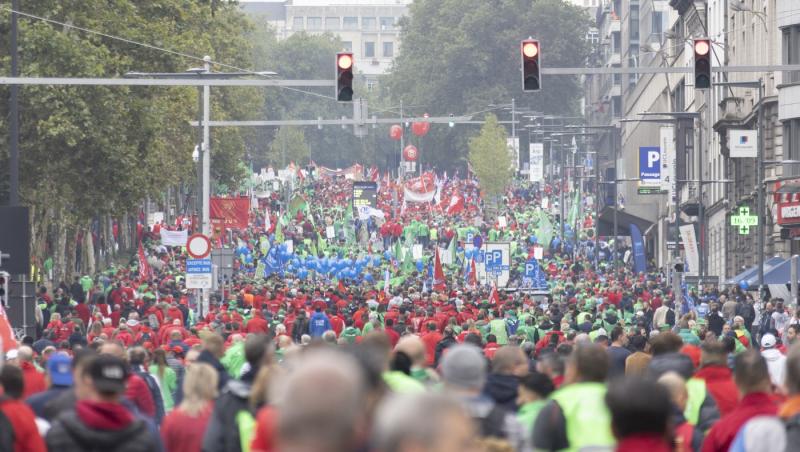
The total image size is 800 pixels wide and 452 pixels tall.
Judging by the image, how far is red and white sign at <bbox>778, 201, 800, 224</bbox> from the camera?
44.9 metres

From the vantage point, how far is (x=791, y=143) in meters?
50.7

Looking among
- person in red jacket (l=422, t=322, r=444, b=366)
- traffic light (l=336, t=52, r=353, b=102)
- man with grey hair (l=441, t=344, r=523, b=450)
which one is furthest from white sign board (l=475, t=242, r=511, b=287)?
man with grey hair (l=441, t=344, r=523, b=450)

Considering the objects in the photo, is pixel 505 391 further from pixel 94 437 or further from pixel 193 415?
pixel 94 437

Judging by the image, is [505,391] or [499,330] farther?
[499,330]

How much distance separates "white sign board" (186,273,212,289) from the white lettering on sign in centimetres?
1579

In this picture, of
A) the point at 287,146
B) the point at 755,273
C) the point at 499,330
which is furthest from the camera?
the point at 287,146

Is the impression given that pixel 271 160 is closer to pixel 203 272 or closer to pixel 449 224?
pixel 449 224

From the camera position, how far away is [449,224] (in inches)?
3472

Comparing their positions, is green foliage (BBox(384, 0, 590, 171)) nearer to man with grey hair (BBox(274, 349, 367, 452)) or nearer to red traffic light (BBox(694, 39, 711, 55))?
red traffic light (BBox(694, 39, 711, 55))

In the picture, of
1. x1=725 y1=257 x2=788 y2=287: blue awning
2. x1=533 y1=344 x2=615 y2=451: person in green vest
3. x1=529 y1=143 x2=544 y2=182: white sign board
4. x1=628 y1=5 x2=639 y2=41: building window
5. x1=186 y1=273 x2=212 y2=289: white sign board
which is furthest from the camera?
x1=628 y1=5 x2=639 y2=41: building window

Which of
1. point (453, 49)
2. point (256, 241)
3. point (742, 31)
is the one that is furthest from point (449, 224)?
point (453, 49)

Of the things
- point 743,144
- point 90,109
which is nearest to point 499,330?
point 90,109

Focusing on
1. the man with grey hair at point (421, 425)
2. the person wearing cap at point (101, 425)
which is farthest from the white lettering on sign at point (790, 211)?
the man with grey hair at point (421, 425)

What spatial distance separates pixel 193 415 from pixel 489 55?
121 meters
